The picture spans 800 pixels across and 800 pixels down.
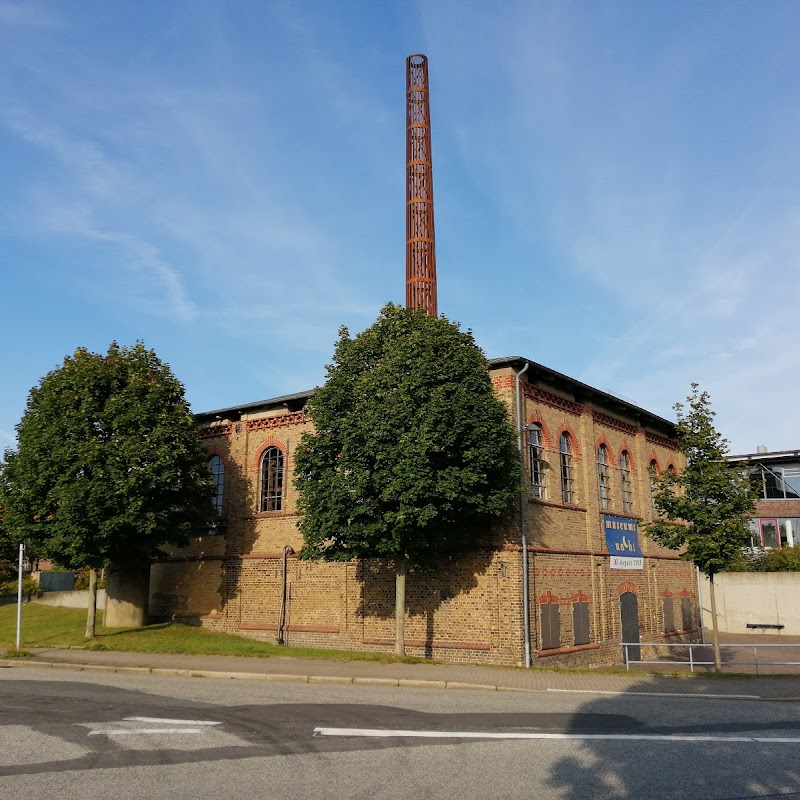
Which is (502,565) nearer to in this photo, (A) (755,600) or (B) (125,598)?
(B) (125,598)

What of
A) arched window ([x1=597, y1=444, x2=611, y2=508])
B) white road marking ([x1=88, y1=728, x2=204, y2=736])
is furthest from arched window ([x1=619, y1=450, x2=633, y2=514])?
white road marking ([x1=88, y1=728, x2=204, y2=736])

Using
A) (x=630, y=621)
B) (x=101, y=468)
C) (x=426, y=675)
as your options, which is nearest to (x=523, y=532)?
(x=426, y=675)

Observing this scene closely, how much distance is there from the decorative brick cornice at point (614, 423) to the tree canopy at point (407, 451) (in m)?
7.37

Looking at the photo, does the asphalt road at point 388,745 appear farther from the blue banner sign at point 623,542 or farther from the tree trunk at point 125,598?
the tree trunk at point 125,598

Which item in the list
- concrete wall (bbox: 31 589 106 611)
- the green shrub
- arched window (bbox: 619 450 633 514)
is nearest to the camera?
arched window (bbox: 619 450 633 514)

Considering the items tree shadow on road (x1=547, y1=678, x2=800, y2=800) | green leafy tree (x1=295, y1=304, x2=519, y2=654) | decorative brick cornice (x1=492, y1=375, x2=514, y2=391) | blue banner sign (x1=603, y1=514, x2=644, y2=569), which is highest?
decorative brick cornice (x1=492, y1=375, x2=514, y2=391)

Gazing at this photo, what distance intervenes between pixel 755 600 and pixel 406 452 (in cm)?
2571

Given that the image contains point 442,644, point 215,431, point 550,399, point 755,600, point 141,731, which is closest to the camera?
point 141,731

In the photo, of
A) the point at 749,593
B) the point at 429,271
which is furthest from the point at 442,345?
the point at 749,593

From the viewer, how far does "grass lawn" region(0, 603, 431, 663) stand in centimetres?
2112

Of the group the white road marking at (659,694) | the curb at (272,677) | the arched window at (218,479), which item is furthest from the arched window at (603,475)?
the arched window at (218,479)

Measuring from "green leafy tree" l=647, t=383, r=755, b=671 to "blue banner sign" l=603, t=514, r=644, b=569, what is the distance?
225 inches

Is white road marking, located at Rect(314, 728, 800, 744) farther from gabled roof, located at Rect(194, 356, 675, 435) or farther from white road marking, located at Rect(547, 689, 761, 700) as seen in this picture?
gabled roof, located at Rect(194, 356, 675, 435)

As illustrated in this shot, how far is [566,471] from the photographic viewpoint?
25.2 m
